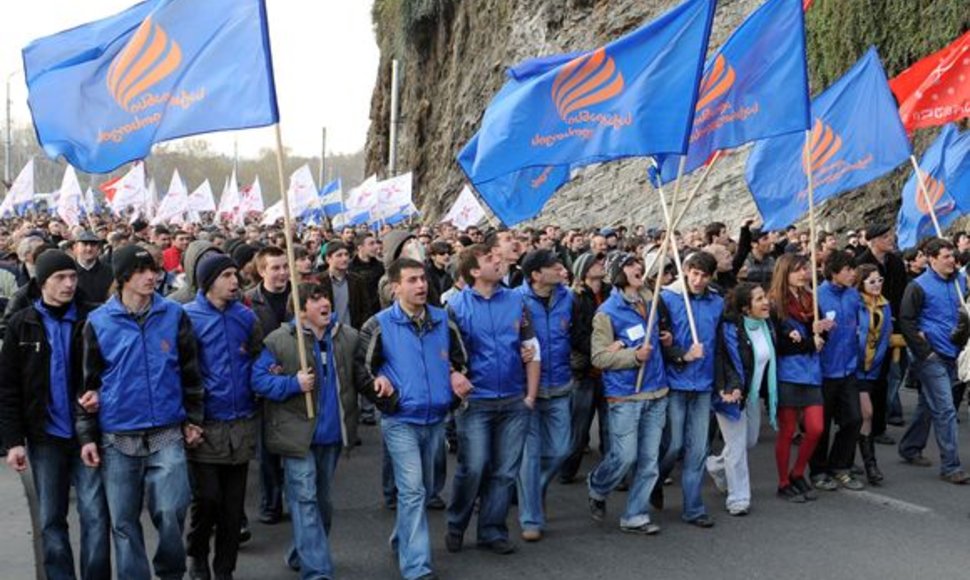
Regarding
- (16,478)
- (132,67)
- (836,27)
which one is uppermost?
(836,27)

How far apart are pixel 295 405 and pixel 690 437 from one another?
9.12ft

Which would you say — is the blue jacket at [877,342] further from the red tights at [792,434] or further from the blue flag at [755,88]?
the blue flag at [755,88]

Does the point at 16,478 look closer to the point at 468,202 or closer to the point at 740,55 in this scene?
the point at 740,55

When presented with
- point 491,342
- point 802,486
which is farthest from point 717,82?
point 802,486

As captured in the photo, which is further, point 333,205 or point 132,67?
point 333,205

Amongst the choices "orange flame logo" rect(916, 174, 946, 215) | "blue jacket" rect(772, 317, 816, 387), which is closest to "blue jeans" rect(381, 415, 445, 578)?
"blue jacket" rect(772, 317, 816, 387)

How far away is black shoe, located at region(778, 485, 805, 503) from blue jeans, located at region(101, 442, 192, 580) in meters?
4.36

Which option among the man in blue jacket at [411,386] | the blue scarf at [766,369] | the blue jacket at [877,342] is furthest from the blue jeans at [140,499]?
the blue jacket at [877,342]

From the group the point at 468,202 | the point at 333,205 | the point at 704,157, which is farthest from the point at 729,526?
the point at 333,205

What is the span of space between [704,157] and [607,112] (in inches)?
39.8

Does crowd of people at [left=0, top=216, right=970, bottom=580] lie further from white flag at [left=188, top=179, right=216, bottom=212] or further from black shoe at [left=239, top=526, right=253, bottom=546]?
white flag at [left=188, top=179, right=216, bottom=212]

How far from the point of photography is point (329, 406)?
566 cm

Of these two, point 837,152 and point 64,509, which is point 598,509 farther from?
point 837,152

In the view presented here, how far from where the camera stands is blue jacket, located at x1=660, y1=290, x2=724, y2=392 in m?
6.86
